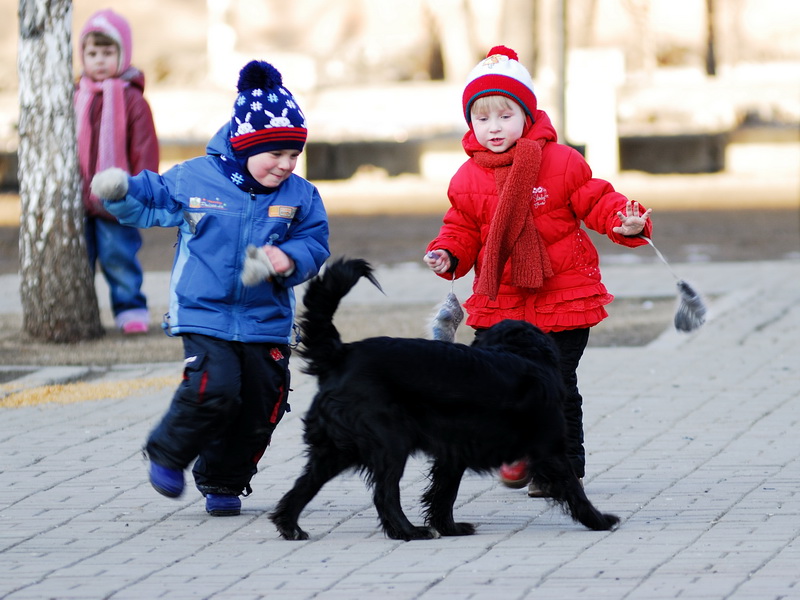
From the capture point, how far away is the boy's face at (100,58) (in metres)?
9.81

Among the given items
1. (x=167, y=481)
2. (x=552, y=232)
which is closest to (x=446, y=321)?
(x=552, y=232)

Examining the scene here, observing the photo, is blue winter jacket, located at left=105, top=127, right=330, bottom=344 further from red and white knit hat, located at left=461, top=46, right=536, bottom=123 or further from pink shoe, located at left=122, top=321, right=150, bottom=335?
pink shoe, located at left=122, top=321, right=150, bottom=335

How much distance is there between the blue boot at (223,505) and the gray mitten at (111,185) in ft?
3.76

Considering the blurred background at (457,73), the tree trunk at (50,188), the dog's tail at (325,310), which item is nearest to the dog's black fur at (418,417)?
the dog's tail at (325,310)

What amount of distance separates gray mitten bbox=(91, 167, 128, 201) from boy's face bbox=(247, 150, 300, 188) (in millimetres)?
459

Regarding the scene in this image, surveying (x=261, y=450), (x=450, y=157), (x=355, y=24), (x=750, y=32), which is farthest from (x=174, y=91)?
(x=261, y=450)

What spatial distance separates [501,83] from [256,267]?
1191 millimetres

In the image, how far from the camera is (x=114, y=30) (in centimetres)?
971

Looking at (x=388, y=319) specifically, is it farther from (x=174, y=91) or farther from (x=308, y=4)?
(x=308, y=4)

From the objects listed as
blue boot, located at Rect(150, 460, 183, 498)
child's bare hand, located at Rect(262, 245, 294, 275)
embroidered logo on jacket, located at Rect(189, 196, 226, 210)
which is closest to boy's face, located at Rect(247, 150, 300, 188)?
embroidered logo on jacket, located at Rect(189, 196, 226, 210)

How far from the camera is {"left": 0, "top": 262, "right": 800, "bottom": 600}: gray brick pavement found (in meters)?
4.21

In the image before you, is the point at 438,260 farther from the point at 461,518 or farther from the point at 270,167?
the point at 461,518

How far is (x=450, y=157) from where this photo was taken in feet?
90.1

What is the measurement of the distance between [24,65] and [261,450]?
520 centimetres
